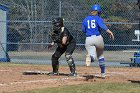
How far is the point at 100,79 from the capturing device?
509 inches

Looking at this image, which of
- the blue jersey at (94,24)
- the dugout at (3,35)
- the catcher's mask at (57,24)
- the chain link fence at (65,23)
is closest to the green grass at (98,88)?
the blue jersey at (94,24)

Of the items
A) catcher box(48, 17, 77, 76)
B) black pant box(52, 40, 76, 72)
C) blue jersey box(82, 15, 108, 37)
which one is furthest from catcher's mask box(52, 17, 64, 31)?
blue jersey box(82, 15, 108, 37)

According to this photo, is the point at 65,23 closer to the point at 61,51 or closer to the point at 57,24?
the point at 61,51

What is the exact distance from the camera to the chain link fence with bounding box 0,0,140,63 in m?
23.1

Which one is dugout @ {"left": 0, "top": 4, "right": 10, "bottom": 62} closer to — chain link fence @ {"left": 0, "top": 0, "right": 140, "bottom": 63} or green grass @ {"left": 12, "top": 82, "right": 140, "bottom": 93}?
chain link fence @ {"left": 0, "top": 0, "right": 140, "bottom": 63}

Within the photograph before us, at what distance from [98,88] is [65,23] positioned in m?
12.6

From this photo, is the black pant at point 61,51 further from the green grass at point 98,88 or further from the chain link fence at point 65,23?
the chain link fence at point 65,23

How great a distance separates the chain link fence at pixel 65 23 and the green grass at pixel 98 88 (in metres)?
11.2

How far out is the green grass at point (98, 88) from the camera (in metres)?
10.2

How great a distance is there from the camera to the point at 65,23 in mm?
23141

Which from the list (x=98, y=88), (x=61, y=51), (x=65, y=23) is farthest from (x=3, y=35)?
(x=98, y=88)

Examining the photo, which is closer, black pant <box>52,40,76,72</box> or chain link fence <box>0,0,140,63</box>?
black pant <box>52,40,76,72</box>

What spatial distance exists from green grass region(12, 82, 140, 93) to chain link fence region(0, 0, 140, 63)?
36.7 ft

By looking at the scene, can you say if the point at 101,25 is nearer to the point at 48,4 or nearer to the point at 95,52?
the point at 95,52
